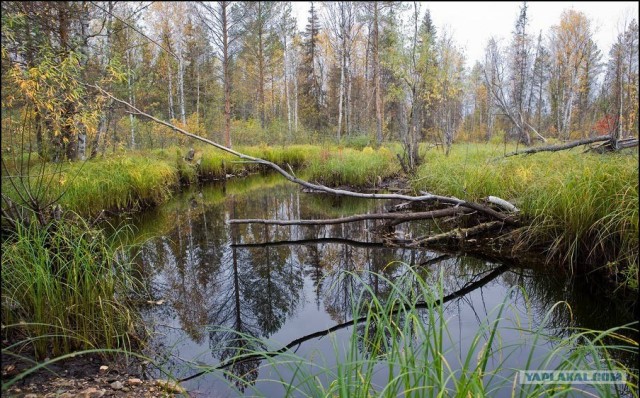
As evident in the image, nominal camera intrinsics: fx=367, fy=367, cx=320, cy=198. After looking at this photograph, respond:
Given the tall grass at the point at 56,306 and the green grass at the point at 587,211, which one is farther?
the green grass at the point at 587,211

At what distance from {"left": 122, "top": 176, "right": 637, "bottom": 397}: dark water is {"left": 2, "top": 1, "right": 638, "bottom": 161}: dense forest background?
1823 mm

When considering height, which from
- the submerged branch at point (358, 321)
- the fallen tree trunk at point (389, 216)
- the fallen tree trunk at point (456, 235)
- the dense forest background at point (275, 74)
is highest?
the dense forest background at point (275, 74)

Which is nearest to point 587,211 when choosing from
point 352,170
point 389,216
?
point 389,216

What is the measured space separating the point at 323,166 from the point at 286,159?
511 cm

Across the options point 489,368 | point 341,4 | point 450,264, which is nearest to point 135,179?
point 450,264

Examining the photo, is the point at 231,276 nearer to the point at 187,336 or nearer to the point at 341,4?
the point at 187,336

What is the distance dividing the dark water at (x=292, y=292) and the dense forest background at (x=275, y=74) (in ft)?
5.98

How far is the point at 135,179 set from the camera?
25.5ft

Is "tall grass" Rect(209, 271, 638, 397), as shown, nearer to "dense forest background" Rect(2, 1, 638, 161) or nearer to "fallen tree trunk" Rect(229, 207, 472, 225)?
"dense forest background" Rect(2, 1, 638, 161)

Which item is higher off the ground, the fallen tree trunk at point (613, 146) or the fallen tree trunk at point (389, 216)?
the fallen tree trunk at point (613, 146)

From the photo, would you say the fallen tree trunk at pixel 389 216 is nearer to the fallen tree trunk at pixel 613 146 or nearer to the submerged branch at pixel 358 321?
the submerged branch at pixel 358 321

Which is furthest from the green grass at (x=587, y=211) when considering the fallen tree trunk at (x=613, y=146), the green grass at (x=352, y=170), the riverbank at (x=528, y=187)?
the green grass at (x=352, y=170)

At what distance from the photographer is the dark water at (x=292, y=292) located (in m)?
2.61

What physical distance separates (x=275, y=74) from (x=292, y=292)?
25.8m
